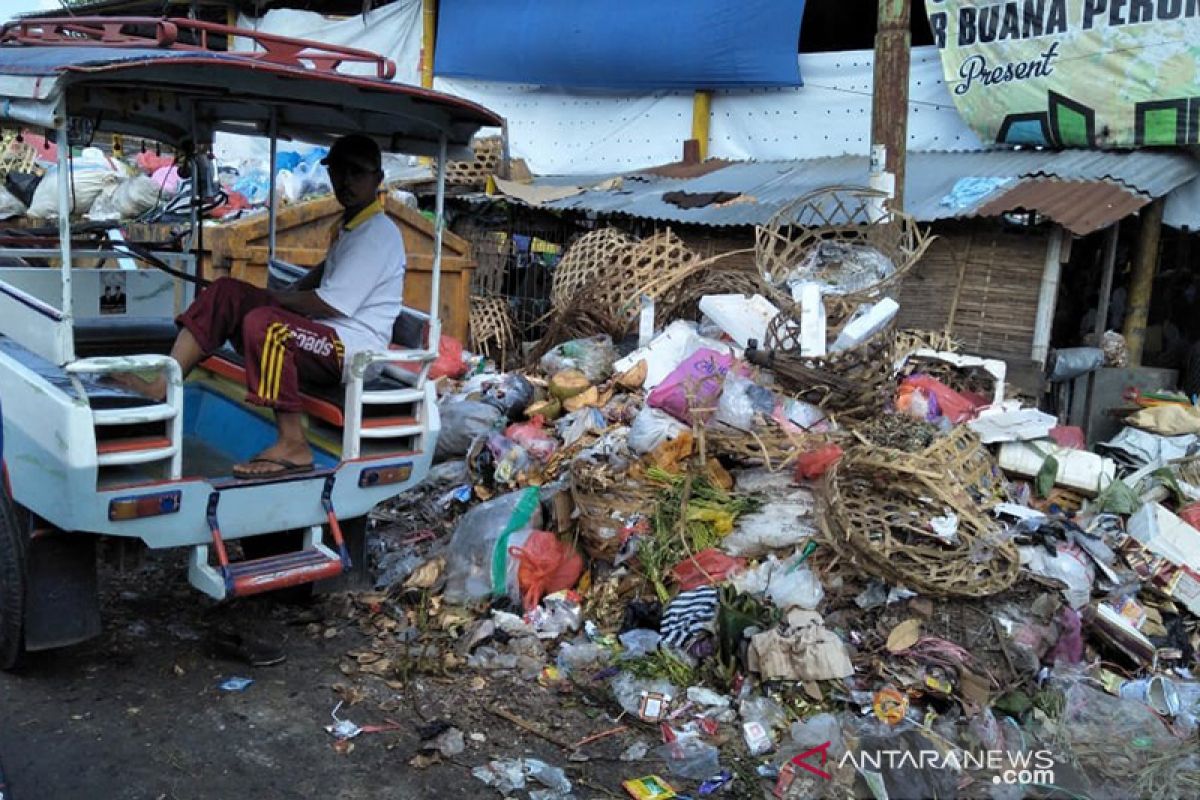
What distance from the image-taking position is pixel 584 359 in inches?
287

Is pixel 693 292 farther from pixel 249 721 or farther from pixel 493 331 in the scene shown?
pixel 249 721

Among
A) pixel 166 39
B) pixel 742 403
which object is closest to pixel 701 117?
pixel 742 403

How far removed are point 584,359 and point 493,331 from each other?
9.21 ft

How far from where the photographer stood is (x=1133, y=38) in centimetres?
772

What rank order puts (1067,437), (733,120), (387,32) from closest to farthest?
(1067,437)
(733,120)
(387,32)

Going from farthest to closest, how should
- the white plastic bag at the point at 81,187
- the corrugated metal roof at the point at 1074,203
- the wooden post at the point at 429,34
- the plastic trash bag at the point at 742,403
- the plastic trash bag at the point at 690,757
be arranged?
the wooden post at the point at 429,34 < the white plastic bag at the point at 81,187 < the corrugated metal roof at the point at 1074,203 < the plastic trash bag at the point at 742,403 < the plastic trash bag at the point at 690,757

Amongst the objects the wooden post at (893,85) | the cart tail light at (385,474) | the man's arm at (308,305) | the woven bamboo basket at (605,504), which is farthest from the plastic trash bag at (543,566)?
the wooden post at (893,85)

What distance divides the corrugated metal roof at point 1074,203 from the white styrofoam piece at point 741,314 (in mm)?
2011

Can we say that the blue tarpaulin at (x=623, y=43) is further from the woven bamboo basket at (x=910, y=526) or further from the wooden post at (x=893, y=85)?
the woven bamboo basket at (x=910, y=526)

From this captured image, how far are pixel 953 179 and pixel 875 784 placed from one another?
20.6ft

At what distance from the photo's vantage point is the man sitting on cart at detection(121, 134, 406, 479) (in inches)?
161

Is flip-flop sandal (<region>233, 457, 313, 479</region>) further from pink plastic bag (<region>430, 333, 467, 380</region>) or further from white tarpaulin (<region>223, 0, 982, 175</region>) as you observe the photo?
white tarpaulin (<region>223, 0, 982, 175</region>)

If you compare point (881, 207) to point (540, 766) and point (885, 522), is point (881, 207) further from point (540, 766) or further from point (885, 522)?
point (540, 766)

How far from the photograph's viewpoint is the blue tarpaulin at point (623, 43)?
405 inches
